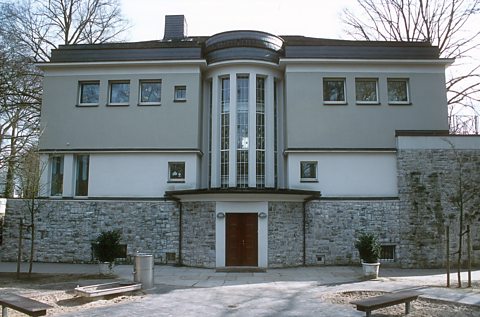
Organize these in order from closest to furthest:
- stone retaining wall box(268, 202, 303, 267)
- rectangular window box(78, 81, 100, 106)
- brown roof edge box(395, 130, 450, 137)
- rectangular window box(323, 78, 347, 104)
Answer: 1. stone retaining wall box(268, 202, 303, 267)
2. brown roof edge box(395, 130, 450, 137)
3. rectangular window box(323, 78, 347, 104)
4. rectangular window box(78, 81, 100, 106)

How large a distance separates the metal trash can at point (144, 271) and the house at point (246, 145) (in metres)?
4.60

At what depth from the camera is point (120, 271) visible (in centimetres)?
1471

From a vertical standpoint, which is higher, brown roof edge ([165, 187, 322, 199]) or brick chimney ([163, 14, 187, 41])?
brick chimney ([163, 14, 187, 41])

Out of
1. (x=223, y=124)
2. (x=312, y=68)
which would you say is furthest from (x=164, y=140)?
(x=312, y=68)

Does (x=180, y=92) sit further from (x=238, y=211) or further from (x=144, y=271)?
(x=144, y=271)

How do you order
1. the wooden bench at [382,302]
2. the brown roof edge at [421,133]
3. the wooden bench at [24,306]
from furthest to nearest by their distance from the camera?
the brown roof edge at [421,133], the wooden bench at [382,302], the wooden bench at [24,306]

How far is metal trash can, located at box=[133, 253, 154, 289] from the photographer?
37.1ft

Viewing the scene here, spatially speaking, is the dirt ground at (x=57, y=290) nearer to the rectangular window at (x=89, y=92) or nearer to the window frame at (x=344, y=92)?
the rectangular window at (x=89, y=92)

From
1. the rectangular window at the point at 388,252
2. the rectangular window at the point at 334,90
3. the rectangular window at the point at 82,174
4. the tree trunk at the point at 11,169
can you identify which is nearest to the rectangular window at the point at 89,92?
the rectangular window at the point at 82,174

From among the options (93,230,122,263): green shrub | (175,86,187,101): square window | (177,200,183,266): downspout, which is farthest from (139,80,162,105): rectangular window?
(93,230,122,263): green shrub

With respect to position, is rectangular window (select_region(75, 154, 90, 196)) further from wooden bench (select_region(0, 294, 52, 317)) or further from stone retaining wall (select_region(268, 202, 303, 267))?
wooden bench (select_region(0, 294, 52, 317))

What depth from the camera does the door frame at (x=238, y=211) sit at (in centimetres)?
1555

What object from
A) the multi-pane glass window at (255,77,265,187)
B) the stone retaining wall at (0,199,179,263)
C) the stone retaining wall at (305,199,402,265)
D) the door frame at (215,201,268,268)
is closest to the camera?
the door frame at (215,201,268,268)

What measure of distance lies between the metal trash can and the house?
4.60 metres
